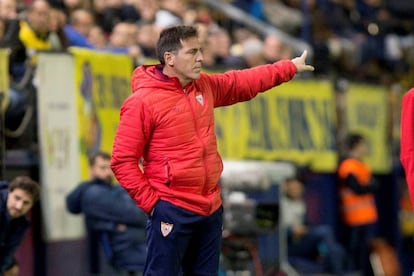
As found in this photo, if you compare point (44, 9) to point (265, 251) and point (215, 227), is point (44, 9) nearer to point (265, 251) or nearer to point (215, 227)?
point (265, 251)

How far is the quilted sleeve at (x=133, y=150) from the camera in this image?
777 cm

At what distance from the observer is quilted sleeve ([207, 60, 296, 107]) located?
27.1 ft

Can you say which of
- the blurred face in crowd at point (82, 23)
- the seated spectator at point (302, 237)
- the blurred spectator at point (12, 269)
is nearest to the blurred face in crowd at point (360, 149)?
the seated spectator at point (302, 237)

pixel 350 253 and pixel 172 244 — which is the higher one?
pixel 172 244

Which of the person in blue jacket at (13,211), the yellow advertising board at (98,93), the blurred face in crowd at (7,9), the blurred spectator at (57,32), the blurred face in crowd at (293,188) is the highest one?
the blurred face in crowd at (7,9)

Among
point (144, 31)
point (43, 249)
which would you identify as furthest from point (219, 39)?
point (43, 249)

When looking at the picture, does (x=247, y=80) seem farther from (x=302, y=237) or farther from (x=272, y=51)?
(x=272, y=51)

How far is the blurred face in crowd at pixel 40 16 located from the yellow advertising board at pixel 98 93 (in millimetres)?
372

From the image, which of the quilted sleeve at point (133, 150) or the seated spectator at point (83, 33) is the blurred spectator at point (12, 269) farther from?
the seated spectator at point (83, 33)

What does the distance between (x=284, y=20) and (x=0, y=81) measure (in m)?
8.95

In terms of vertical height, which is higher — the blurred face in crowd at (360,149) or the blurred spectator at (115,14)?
the blurred spectator at (115,14)

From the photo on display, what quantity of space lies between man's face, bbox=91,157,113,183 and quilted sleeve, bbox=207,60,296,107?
3406mm

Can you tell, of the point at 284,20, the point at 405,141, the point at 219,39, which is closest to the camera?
the point at 405,141

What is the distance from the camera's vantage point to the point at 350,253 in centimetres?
1622
